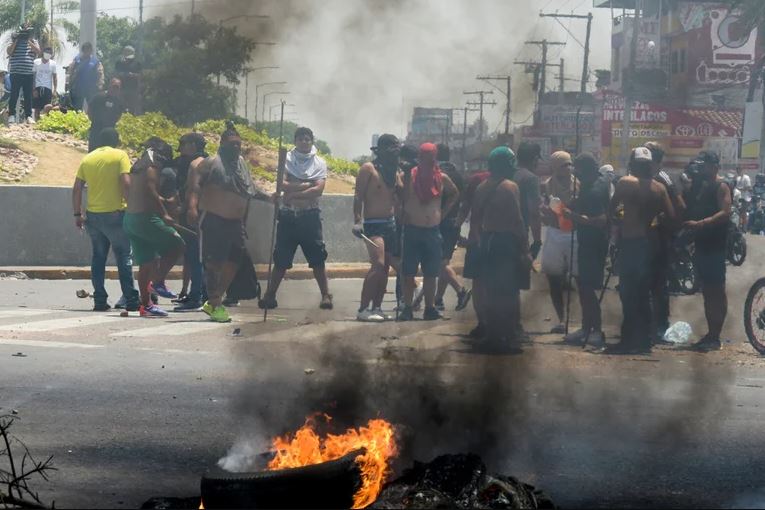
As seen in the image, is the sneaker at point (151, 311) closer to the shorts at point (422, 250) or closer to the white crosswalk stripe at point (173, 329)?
the white crosswalk stripe at point (173, 329)

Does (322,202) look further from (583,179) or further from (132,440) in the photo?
(132,440)

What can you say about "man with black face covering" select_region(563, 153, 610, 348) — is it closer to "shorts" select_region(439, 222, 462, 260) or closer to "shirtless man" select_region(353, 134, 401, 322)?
"shirtless man" select_region(353, 134, 401, 322)

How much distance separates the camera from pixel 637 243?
35.8 feet

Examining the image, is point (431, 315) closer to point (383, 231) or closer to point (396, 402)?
point (383, 231)

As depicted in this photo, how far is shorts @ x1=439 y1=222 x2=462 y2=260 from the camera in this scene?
44.8 ft

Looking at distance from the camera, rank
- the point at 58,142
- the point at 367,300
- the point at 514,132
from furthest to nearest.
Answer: the point at 58,142 < the point at 367,300 < the point at 514,132

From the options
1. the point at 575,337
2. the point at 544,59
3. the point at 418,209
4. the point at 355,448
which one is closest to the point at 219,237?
the point at 418,209

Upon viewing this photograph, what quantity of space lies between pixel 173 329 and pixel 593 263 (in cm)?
384

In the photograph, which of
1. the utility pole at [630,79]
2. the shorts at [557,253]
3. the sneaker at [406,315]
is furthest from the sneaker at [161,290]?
the utility pole at [630,79]

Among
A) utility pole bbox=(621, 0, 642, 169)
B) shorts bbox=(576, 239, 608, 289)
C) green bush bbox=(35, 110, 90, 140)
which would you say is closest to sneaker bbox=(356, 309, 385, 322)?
shorts bbox=(576, 239, 608, 289)

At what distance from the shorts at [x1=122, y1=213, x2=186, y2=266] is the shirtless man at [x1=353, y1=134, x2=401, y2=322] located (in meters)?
1.88

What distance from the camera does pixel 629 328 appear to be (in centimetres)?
1109

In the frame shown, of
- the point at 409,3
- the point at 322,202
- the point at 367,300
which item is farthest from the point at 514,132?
the point at 322,202

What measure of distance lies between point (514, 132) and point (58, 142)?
15.1m
